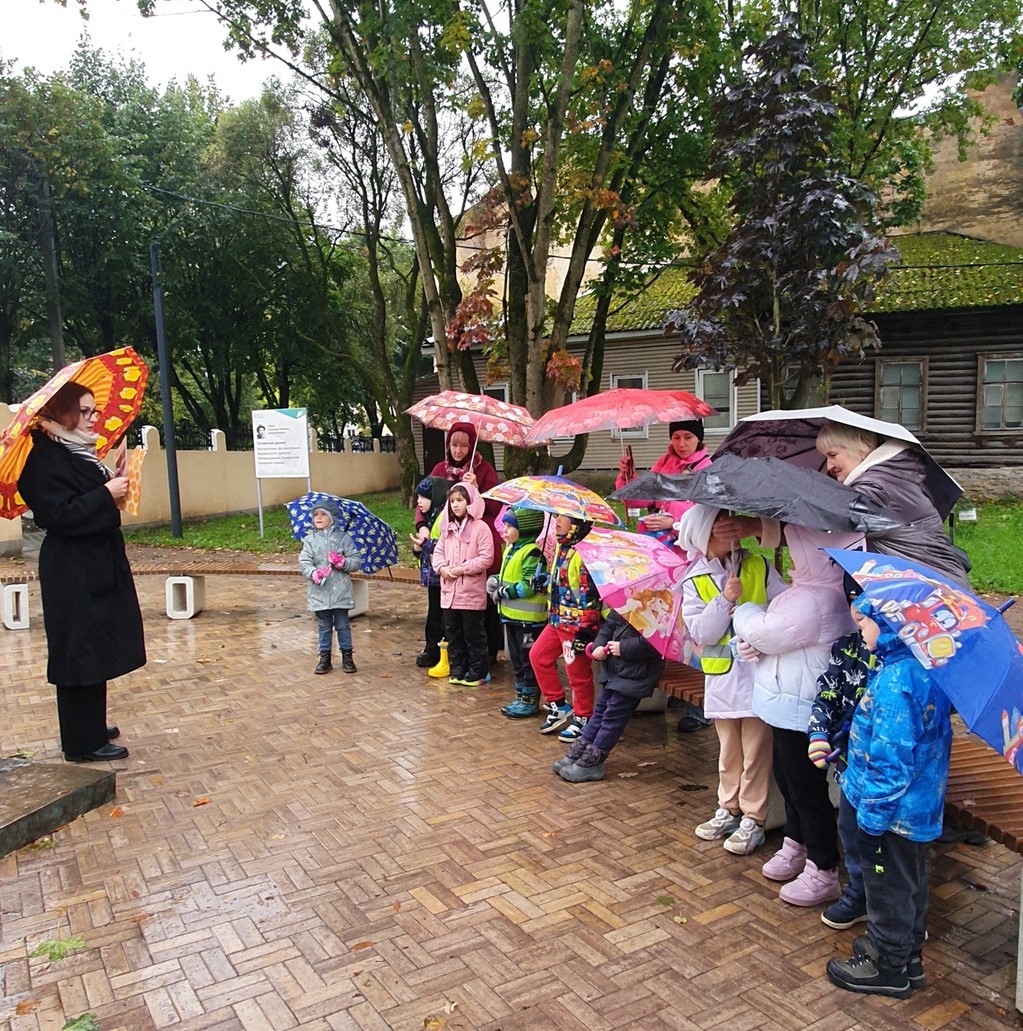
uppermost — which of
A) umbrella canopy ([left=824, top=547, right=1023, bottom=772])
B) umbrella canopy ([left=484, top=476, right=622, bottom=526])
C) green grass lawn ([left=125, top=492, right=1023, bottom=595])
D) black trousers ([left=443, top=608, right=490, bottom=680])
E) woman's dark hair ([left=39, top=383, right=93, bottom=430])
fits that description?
woman's dark hair ([left=39, top=383, right=93, bottom=430])

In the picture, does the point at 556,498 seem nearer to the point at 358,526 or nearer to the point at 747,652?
Result: the point at 747,652

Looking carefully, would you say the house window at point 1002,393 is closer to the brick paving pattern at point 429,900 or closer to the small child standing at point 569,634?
the brick paving pattern at point 429,900

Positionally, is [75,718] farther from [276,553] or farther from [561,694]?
[276,553]

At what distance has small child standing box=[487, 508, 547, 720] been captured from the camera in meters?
5.50

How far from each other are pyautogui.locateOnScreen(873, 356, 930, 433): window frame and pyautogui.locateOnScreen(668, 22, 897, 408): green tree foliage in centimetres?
1242

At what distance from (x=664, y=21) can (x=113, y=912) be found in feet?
32.7

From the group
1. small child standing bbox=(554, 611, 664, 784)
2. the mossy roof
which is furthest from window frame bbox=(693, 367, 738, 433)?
small child standing bbox=(554, 611, 664, 784)

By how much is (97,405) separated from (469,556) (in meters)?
2.58

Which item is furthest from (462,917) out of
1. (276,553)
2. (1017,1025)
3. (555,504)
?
(276,553)

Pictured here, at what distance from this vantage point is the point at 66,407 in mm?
4797

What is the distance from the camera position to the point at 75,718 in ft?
16.3

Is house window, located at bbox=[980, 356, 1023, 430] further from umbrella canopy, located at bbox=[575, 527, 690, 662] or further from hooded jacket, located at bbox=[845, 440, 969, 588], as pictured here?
hooded jacket, located at bbox=[845, 440, 969, 588]

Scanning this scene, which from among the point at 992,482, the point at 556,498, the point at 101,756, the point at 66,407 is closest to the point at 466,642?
the point at 556,498

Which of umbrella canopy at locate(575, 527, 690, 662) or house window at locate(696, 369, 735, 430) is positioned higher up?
house window at locate(696, 369, 735, 430)
